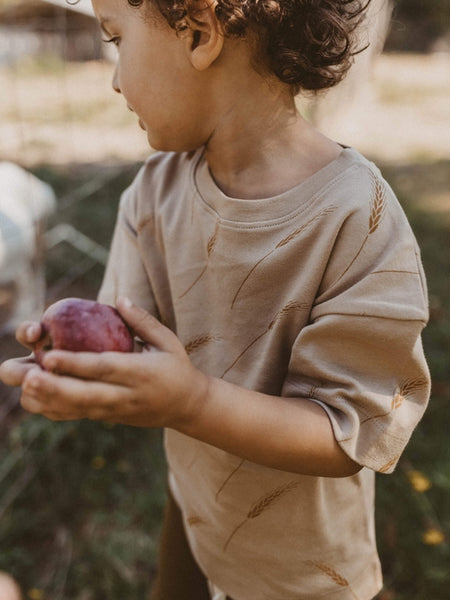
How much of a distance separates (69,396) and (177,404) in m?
0.13

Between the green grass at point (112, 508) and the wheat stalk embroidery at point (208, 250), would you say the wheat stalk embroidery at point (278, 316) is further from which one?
the green grass at point (112, 508)

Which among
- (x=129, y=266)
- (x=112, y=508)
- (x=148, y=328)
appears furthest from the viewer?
(x=112, y=508)

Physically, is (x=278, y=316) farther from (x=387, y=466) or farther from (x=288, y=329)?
(x=387, y=466)

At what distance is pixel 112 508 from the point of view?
72.4 inches

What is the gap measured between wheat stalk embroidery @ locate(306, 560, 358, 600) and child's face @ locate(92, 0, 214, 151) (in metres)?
0.67

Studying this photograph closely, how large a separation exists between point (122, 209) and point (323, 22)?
1.47 ft

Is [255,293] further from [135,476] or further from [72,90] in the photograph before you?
[72,90]

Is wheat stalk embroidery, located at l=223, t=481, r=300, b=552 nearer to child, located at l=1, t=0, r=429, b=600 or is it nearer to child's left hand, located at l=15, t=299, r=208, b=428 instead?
child, located at l=1, t=0, r=429, b=600

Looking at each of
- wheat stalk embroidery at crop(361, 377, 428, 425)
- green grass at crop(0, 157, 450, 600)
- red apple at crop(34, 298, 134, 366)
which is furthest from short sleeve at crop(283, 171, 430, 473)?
green grass at crop(0, 157, 450, 600)

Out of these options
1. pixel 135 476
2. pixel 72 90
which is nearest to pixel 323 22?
pixel 135 476

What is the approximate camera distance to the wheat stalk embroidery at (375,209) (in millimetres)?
771

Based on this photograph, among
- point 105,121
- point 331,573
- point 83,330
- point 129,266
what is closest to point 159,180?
point 129,266

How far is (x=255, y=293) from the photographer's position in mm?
880

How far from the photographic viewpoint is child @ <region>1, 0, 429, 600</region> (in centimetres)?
74
